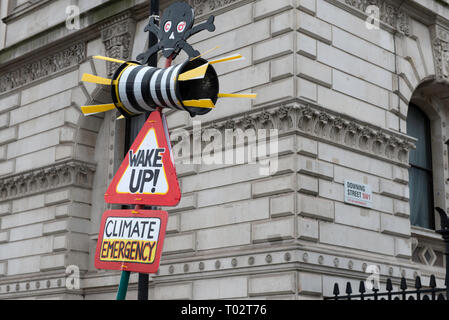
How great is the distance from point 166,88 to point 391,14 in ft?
36.4

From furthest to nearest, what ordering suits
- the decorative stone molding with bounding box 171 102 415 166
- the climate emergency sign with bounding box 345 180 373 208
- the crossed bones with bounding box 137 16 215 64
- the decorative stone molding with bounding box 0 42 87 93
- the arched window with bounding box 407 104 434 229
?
the decorative stone molding with bounding box 0 42 87 93, the arched window with bounding box 407 104 434 229, the climate emergency sign with bounding box 345 180 373 208, the decorative stone molding with bounding box 171 102 415 166, the crossed bones with bounding box 137 16 215 64

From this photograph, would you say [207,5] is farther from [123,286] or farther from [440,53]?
[123,286]

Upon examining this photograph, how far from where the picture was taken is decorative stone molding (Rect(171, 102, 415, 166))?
14.5 metres

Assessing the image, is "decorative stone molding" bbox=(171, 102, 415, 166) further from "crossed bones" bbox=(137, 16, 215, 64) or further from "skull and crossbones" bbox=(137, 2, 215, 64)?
"skull and crossbones" bbox=(137, 2, 215, 64)

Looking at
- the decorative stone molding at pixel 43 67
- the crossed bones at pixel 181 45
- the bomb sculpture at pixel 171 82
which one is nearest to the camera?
the bomb sculpture at pixel 171 82

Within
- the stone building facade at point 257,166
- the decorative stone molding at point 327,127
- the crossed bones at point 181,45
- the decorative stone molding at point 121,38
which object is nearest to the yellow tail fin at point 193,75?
the crossed bones at point 181,45

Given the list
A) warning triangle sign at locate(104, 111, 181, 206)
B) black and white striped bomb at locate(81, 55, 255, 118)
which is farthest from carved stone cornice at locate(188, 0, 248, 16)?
warning triangle sign at locate(104, 111, 181, 206)

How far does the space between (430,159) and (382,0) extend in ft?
15.5

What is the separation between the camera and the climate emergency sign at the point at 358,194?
15.1 metres

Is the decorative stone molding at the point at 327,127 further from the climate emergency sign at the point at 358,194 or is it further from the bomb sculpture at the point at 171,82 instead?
the bomb sculpture at the point at 171,82

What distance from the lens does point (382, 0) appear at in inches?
683

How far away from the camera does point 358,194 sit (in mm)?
15328

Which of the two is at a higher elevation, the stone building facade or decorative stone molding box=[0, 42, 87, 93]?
decorative stone molding box=[0, 42, 87, 93]

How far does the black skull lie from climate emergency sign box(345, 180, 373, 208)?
7368 millimetres
